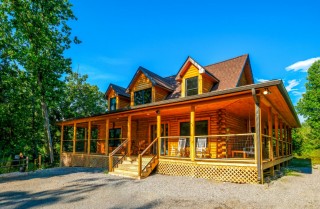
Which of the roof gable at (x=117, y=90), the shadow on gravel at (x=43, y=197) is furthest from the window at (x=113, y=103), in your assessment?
the shadow on gravel at (x=43, y=197)

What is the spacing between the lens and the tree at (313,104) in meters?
28.9

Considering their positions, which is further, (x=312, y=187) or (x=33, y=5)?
(x=33, y=5)

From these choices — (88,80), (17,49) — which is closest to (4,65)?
(17,49)

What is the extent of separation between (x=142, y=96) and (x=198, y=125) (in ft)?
16.5

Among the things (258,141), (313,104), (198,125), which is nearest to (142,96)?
(198,125)

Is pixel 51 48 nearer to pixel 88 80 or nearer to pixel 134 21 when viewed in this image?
pixel 134 21

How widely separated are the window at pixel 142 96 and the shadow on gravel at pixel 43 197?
8502 mm

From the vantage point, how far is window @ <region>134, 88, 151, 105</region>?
53.9 feet

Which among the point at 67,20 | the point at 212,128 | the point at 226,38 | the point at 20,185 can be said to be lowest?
the point at 20,185

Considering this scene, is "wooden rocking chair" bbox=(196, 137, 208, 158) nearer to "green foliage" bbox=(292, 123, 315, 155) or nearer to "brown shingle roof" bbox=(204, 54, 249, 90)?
"brown shingle roof" bbox=(204, 54, 249, 90)

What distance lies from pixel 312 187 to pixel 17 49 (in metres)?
19.1

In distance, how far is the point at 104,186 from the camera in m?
8.63

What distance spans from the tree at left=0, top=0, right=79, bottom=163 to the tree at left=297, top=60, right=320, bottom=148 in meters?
29.4

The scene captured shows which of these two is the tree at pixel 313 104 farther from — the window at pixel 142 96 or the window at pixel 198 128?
the window at pixel 142 96
